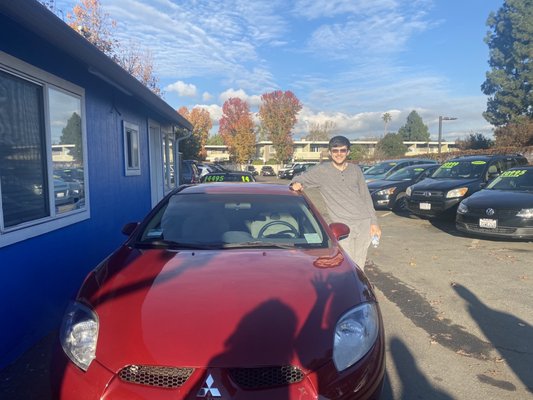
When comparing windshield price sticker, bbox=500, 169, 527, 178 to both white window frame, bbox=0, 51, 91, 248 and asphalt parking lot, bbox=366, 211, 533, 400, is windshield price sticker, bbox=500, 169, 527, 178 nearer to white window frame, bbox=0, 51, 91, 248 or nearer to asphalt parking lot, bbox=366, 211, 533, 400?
asphalt parking lot, bbox=366, 211, 533, 400

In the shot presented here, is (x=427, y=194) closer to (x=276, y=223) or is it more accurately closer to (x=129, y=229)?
(x=276, y=223)

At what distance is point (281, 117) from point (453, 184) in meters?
55.1

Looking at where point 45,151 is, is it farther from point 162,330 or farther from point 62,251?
point 162,330

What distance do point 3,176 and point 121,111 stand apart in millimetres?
3989

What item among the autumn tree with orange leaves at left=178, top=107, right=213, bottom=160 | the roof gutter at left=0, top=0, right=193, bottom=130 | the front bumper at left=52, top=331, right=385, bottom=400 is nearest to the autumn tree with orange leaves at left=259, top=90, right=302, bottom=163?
the autumn tree with orange leaves at left=178, top=107, right=213, bottom=160

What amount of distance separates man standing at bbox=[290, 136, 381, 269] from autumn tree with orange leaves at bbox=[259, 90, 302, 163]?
198 ft

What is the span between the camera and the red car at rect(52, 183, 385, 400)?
1.99m

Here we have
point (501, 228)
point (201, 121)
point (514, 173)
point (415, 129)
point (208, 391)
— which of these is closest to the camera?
point (208, 391)

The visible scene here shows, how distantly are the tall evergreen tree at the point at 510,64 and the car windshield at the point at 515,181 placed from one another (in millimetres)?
28424

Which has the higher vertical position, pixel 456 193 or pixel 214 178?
pixel 214 178

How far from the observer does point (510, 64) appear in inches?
1422

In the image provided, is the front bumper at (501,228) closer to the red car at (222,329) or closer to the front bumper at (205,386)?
the red car at (222,329)

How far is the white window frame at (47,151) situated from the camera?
3.61m

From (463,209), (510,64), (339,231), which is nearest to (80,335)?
(339,231)
